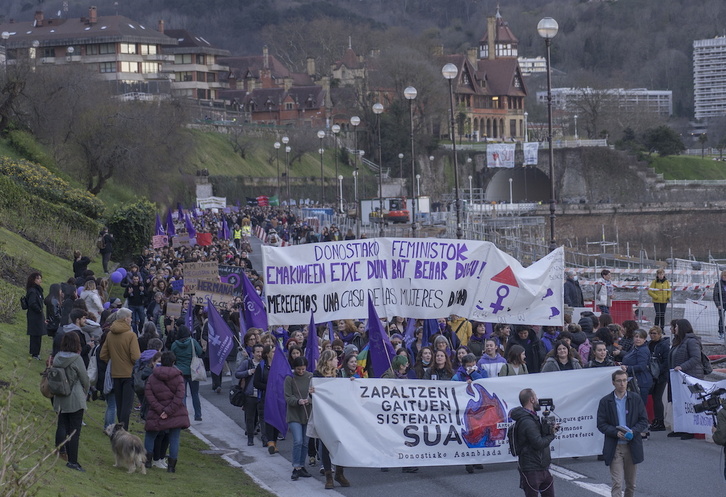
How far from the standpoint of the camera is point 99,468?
12.7 meters

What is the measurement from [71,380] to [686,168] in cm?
11432

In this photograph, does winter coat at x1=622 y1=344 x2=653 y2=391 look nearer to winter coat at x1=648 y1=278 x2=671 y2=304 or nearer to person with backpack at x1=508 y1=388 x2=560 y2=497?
person with backpack at x1=508 y1=388 x2=560 y2=497

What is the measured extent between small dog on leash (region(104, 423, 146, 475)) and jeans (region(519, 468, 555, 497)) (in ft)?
14.6

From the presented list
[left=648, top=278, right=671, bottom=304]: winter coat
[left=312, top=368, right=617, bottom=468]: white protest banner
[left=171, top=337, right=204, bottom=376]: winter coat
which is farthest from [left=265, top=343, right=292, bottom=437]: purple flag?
[left=648, top=278, right=671, bottom=304]: winter coat

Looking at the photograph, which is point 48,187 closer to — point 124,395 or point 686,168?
point 124,395

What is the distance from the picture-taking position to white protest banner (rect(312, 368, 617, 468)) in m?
13.4

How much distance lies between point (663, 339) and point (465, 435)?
3923mm

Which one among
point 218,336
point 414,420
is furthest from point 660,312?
point 414,420

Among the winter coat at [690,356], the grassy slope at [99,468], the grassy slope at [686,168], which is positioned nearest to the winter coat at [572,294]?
the winter coat at [690,356]

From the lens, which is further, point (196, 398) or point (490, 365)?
point (196, 398)

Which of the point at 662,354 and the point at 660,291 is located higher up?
the point at 660,291

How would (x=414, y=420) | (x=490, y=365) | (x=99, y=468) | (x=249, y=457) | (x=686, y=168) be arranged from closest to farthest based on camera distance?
(x=99, y=468) → (x=414, y=420) → (x=490, y=365) → (x=249, y=457) → (x=686, y=168)

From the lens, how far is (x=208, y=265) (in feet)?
71.9

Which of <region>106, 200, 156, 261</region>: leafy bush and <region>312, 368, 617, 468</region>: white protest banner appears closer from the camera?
<region>312, 368, 617, 468</region>: white protest banner
